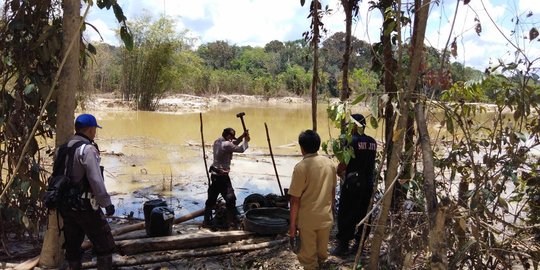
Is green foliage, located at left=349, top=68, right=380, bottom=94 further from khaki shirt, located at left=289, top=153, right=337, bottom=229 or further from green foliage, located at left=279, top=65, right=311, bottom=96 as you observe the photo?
green foliage, located at left=279, top=65, right=311, bottom=96

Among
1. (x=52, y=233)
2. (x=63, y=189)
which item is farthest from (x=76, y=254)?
(x=63, y=189)

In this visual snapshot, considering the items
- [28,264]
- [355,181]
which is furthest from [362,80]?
[28,264]

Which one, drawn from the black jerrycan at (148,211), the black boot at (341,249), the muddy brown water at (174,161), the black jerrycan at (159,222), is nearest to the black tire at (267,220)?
the black boot at (341,249)

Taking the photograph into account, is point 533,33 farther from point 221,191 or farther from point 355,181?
point 221,191

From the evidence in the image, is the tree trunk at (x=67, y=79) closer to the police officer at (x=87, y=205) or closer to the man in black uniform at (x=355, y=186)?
the police officer at (x=87, y=205)

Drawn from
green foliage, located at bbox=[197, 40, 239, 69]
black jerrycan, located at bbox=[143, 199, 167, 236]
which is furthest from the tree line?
green foliage, located at bbox=[197, 40, 239, 69]

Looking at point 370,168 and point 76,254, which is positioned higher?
point 370,168

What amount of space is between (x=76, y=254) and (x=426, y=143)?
3.11m

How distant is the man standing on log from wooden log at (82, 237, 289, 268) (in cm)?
98

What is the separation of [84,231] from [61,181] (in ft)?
1.84

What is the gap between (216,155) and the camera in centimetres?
620

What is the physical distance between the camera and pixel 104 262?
4090mm

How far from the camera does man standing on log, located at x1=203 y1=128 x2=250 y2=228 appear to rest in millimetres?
6129

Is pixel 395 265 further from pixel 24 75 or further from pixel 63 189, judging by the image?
pixel 24 75
